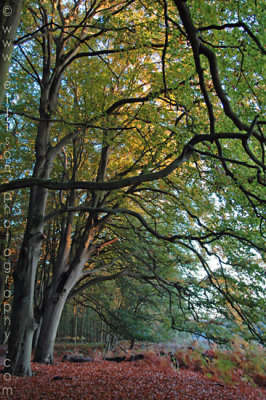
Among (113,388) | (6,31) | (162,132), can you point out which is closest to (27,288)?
(113,388)

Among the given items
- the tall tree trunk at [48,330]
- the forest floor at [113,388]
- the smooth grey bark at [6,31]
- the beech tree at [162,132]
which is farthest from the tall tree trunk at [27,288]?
the smooth grey bark at [6,31]

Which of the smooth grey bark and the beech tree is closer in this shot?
the smooth grey bark

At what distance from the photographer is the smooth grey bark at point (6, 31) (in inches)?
140

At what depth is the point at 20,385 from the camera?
5.05 meters

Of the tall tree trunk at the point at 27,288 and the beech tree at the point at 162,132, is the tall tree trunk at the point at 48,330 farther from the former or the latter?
the tall tree trunk at the point at 27,288

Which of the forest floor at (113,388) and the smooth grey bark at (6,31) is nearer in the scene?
the smooth grey bark at (6,31)

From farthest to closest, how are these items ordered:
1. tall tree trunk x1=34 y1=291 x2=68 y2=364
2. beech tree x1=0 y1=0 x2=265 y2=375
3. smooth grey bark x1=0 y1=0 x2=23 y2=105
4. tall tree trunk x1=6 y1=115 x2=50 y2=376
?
tall tree trunk x1=34 y1=291 x2=68 y2=364, tall tree trunk x1=6 y1=115 x2=50 y2=376, beech tree x1=0 y1=0 x2=265 y2=375, smooth grey bark x1=0 y1=0 x2=23 y2=105

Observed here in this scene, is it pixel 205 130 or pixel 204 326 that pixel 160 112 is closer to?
pixel 205 130

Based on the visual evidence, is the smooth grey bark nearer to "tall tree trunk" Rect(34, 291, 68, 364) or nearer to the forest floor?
the forest floor

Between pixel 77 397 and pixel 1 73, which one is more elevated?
pixel 1 73

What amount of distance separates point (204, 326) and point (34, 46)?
32.8 feet

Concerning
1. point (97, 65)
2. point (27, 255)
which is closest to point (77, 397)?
point (27, 255)

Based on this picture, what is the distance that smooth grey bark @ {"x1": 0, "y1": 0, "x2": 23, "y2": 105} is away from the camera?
3.56m

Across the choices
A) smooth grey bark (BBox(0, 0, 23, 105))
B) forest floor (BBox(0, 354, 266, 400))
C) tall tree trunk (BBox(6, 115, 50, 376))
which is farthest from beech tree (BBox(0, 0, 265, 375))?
smooth grey bark (BBox(0, 0, 23, 105))
